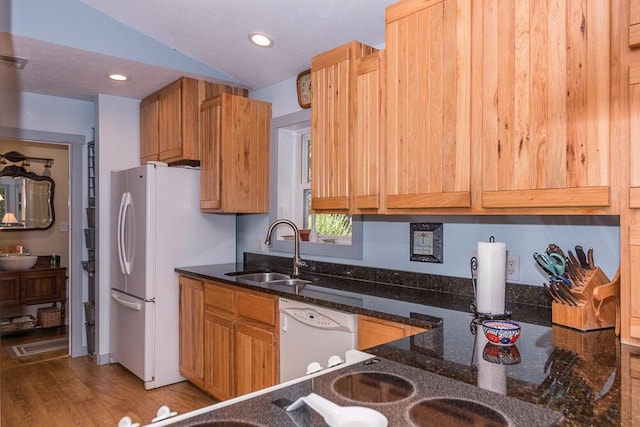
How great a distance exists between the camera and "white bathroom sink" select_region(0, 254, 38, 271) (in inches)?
186

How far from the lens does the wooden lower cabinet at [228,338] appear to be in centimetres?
260

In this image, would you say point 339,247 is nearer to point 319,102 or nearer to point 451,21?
point 319,102

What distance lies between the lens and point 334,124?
96.9 inches

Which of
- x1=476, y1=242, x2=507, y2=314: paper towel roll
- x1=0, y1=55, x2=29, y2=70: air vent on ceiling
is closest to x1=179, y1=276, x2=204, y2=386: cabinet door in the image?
x1=0, y1=55, x2=29, y2=70: air vent on ceiling

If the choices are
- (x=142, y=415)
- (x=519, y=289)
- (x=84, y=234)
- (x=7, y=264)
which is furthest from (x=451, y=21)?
(x=7, y=264)

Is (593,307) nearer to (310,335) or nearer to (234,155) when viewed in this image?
(310,335)

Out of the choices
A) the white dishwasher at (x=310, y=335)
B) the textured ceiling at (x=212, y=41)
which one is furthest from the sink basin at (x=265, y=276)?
the textured ceiling at (x=212, y=41)

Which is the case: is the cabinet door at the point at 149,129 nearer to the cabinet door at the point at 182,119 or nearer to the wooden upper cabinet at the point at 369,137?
the cabinet door at the point at 182,119

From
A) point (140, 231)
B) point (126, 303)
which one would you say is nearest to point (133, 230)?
point (140, 231)

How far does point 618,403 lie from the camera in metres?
0.97

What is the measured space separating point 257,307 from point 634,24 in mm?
2201

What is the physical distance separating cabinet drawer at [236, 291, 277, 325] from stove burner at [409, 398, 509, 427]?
1.68m

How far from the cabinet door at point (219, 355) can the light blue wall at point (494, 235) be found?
31.2 inches

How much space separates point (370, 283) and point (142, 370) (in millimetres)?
1918
